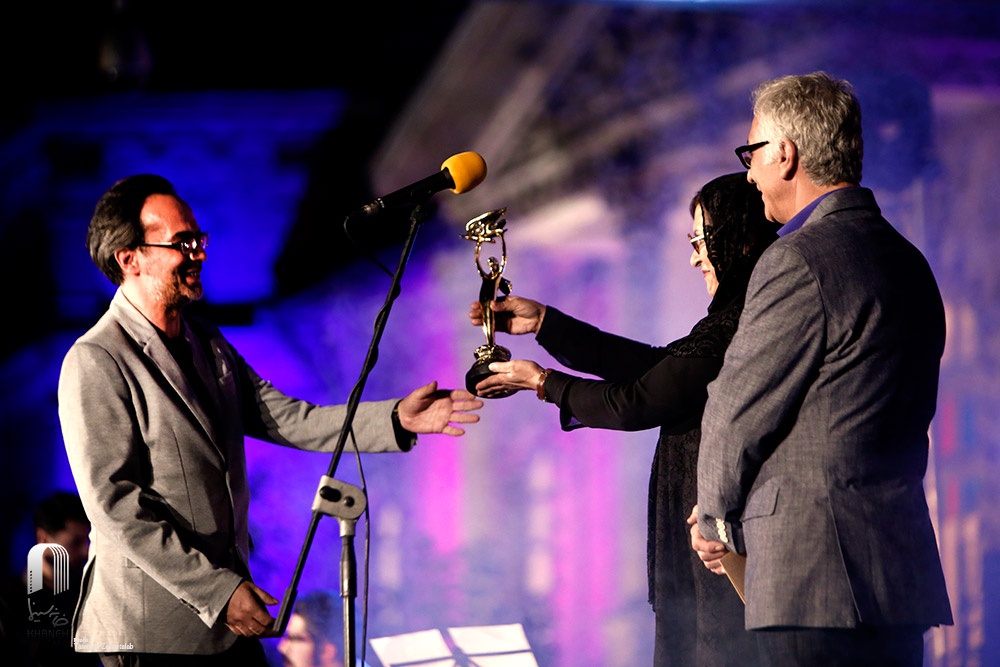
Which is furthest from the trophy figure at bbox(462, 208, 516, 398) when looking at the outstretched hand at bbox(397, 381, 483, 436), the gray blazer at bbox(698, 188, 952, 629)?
the gray blazer at bbox(698, 188, 952, 629)

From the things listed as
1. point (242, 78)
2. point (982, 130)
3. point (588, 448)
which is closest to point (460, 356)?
point (588, 448)

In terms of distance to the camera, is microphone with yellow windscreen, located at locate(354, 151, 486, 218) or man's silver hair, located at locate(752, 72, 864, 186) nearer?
man's silver hair, located at locate(752, 72, 864, 186)

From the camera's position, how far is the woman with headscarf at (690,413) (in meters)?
2.19

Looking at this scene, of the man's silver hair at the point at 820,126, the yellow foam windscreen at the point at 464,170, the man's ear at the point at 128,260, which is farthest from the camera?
the man's ear at the point at 128,260

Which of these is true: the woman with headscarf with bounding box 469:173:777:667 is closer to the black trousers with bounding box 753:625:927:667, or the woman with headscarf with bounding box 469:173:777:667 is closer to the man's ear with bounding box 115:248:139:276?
the black trousers with bounding box 753:625:927:667

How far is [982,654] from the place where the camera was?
3.96 metres

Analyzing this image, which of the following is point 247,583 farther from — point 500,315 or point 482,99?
point 482,99

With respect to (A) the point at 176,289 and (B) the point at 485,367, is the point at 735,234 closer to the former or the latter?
(B) the point at 485,367

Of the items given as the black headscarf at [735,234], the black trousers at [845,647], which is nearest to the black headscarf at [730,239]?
the black headscarf at [735,234]

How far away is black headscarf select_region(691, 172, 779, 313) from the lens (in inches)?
88.2

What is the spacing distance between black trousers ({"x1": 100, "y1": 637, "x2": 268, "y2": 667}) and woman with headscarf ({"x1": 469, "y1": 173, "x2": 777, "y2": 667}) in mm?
1012

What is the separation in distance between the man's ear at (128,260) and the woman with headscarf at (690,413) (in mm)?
1162

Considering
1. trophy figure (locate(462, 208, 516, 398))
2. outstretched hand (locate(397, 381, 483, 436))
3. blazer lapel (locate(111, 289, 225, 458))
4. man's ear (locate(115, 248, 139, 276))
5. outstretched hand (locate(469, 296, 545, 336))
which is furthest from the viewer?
outstretched hand (locate(469, 296, 545, 336))

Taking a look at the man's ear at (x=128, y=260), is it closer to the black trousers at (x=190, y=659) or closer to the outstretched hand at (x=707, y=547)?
the black trousers at (x=190, y=659)
